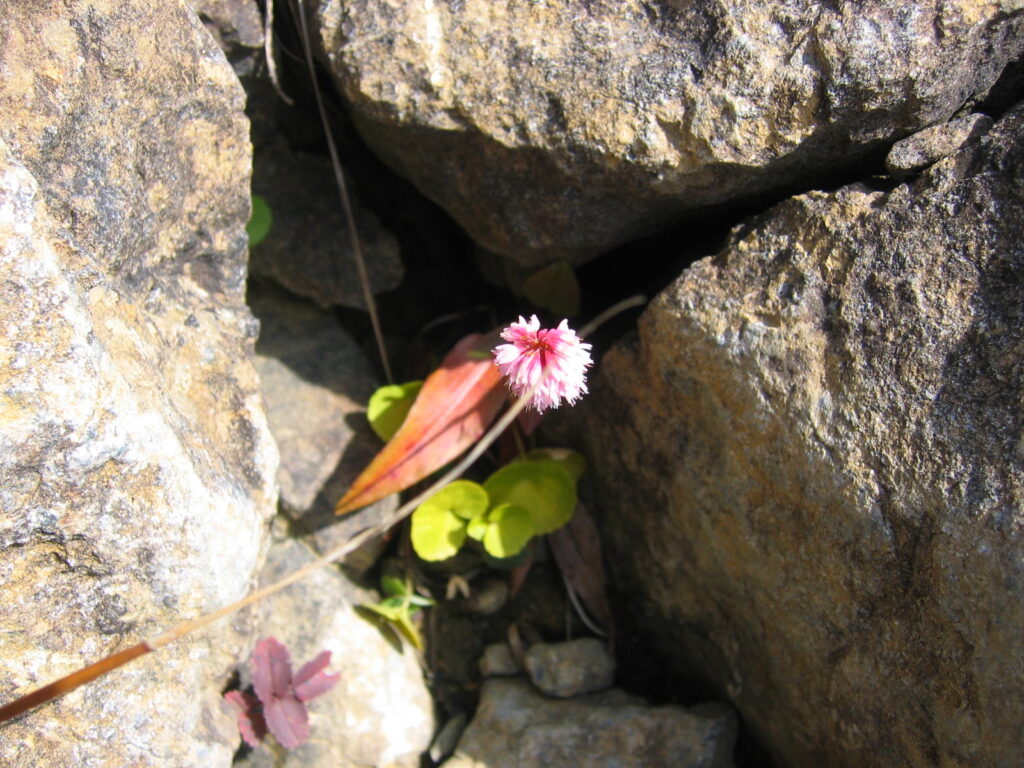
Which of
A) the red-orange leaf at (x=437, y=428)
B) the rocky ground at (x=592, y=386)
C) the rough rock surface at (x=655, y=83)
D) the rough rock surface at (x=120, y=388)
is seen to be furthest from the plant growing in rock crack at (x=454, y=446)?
the rough rock surface at (x=655, y=83)

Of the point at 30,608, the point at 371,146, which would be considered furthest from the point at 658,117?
the point at 30,608

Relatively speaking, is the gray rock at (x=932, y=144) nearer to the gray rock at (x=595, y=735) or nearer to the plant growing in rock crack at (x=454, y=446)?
the plant growing in rock crack at (x=454, y=446)

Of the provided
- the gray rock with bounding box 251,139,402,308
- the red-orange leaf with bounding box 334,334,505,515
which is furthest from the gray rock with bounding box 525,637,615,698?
the gray rock with bounding box 251,139,402,308

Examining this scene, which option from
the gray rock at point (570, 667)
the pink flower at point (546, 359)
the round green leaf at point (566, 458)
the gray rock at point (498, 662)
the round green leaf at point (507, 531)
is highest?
the pink flower at point (546, 359)

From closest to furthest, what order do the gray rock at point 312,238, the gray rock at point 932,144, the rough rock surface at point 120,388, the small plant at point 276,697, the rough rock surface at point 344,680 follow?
the rough rock surface at point 120,388, the gray rock at point 932,144, the small plant at point 276,697, the rough rock surface at point 344,680, the gray rock at point 312,238

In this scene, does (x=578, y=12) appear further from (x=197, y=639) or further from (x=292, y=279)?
(x=197, y=639)

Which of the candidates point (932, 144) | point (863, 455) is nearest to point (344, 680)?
point (863, 455)

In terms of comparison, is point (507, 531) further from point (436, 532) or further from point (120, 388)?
point (120, 388)
